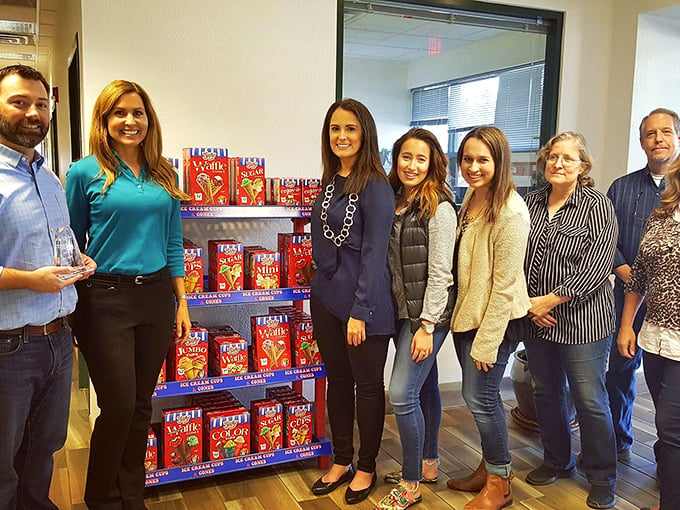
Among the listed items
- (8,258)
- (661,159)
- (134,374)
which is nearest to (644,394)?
(661,159)

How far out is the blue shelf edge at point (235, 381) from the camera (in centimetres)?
263

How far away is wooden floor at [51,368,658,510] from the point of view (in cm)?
266

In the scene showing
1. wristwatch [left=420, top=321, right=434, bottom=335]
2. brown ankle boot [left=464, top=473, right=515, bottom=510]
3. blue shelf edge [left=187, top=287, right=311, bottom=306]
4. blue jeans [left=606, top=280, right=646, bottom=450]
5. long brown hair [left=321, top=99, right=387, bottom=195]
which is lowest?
brown ankle boot [left=464, top=473, right=515, bottom=510]

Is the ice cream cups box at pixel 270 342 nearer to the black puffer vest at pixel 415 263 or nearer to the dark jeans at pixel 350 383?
the dark jeans at pixel 350 383

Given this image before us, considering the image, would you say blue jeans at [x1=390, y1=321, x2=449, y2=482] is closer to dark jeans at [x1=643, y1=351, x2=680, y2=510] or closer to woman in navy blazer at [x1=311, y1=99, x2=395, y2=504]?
woman in navy blazer at [x1=311, y1=99, x2=395, y2=504]

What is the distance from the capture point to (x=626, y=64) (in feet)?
13.0

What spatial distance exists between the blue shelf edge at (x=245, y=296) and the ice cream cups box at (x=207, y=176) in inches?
15.6

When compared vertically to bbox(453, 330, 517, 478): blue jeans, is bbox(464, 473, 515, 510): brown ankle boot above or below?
below

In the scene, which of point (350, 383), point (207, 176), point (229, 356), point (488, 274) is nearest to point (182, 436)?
point (229, 356)

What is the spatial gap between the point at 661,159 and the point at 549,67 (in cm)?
138

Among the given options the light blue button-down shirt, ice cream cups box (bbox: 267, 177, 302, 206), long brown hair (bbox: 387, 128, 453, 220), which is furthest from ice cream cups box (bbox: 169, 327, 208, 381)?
long brown hair (bbox: 387, 128, 453, 220)

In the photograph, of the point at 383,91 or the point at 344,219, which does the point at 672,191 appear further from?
the point at 383,91

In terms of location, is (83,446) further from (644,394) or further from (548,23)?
(548,23)

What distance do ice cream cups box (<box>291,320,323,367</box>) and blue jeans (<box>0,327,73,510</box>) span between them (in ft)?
3.54
